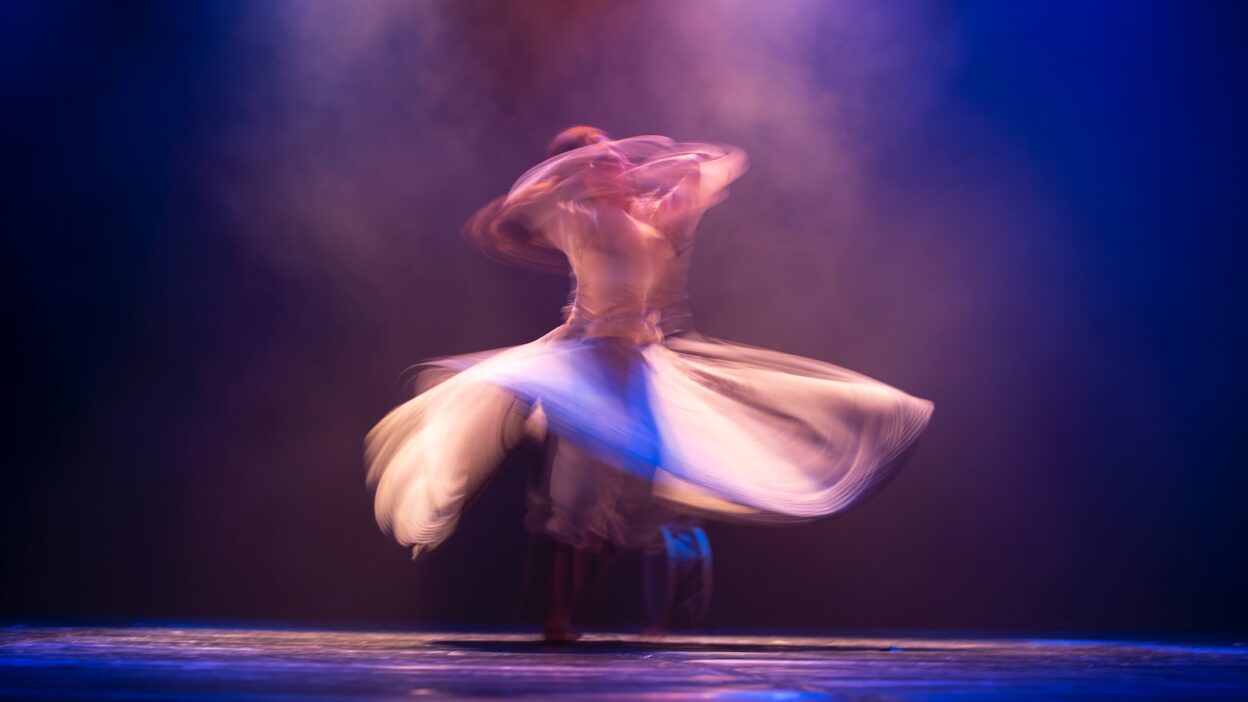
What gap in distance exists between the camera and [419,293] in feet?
13.0

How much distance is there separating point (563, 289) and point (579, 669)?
226cm

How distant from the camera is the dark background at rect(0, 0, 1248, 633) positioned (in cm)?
388

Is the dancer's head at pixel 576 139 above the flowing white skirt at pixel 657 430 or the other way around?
above

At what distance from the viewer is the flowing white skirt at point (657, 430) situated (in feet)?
9.05

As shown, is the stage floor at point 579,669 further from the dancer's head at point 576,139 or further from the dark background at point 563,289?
the dancer's head at point 576,139

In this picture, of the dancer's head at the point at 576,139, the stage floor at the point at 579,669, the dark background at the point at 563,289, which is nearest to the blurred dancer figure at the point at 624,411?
the dancer's head at the point at 576,139

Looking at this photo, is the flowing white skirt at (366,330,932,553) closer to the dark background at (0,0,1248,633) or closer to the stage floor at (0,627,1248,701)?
the stage floor at (0,627,1248,701)

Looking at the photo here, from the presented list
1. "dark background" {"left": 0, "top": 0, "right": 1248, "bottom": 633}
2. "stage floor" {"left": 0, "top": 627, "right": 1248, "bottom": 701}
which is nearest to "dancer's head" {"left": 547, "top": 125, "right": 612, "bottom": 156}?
"dark background" {"left": 0, "top": 0, "right": 1248, "bottom": 633}

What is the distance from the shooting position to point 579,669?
1.89 metres

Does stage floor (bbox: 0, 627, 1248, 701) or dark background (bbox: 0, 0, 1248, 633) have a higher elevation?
dark background (bbox: 0, 0, 1248, 633)

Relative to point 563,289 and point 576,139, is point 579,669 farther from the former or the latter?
point 563,289

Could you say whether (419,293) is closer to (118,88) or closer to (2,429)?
(118,88)

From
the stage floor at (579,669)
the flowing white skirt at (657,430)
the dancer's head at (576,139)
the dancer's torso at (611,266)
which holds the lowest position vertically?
the stage floor at (579,669)

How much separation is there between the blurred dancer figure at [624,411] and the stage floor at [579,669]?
36 cm
